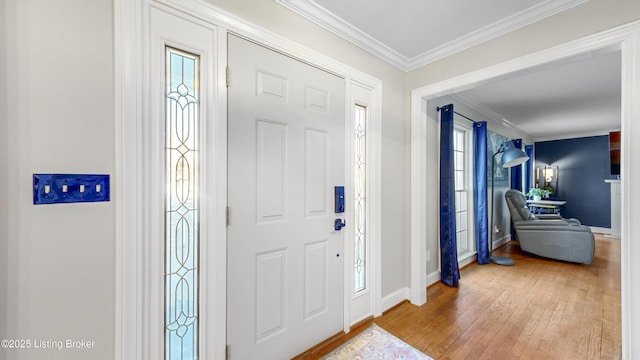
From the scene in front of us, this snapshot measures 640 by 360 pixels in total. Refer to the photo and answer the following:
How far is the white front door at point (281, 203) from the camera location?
58.1 inches

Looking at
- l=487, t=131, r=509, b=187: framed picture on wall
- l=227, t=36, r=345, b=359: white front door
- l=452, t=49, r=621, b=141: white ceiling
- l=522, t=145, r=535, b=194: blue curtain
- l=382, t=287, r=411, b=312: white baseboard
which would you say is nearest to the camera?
l=227, t=36, r=345, b=359: white front door

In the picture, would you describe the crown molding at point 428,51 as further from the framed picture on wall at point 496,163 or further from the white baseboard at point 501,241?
the white baseboard at point 501,241

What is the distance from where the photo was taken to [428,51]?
2.39 metres

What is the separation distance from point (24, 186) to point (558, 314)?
13.0ft

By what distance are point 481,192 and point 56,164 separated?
15.3 ft

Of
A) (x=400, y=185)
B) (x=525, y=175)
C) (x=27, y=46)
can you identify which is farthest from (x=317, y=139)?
(x=525, y=175)

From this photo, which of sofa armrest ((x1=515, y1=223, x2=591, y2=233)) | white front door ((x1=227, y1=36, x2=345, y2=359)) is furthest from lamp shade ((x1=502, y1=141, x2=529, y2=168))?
white front door ((x1=227, y1=36, x2=345, y2=359))

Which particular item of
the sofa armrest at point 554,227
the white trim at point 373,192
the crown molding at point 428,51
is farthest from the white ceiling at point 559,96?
the sofa armrest at point 554,227

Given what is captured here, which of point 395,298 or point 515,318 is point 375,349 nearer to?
point 395,298

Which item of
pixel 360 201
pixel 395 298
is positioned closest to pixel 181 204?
pixel 360 201

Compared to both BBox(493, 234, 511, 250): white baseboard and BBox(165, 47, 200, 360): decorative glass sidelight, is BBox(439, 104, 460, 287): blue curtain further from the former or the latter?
BBox(165, 47, 200, 360): decorative glass sidelight

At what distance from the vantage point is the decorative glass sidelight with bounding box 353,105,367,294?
2.20 meters

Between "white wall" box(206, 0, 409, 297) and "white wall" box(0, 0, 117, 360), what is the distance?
127cm

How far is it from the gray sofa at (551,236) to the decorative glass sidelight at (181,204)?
5105 millimetres
